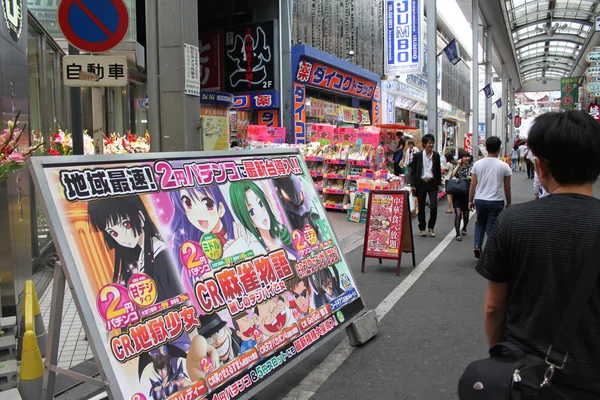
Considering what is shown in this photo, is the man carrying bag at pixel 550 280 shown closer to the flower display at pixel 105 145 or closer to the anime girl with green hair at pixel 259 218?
the anime girl with green hair at pixel 259 218

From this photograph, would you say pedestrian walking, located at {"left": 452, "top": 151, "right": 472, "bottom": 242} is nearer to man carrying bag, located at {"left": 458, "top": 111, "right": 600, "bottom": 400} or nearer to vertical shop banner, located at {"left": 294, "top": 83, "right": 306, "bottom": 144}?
man carrying bag, located at {"left": 458, "top": 111, "right": 600, "bottom": 400}

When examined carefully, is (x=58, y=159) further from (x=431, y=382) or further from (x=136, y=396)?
(x=431, y=382)

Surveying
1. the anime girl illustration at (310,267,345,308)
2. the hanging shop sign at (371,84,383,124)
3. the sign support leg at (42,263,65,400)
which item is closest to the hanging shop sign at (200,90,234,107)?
the anime girl illustration at (310,267,345,308)

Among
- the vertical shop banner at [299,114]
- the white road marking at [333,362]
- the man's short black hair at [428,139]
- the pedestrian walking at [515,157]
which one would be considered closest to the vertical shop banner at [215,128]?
the man's short black hair at [428,139]

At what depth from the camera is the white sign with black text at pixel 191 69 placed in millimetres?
5422

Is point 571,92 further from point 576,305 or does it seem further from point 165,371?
point 576,305

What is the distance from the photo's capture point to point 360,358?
176 inches

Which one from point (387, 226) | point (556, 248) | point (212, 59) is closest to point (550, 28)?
point (212, 59)

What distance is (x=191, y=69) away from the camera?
216 inches

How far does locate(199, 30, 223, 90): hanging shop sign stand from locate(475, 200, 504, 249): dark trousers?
14336 millimetres

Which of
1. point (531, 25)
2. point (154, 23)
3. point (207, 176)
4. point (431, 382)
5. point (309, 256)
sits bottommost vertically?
point (431, 382)

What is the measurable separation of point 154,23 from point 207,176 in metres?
2.60

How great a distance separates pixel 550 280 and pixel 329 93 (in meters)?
23.4

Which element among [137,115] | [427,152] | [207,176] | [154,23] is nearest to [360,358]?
[207,176]
